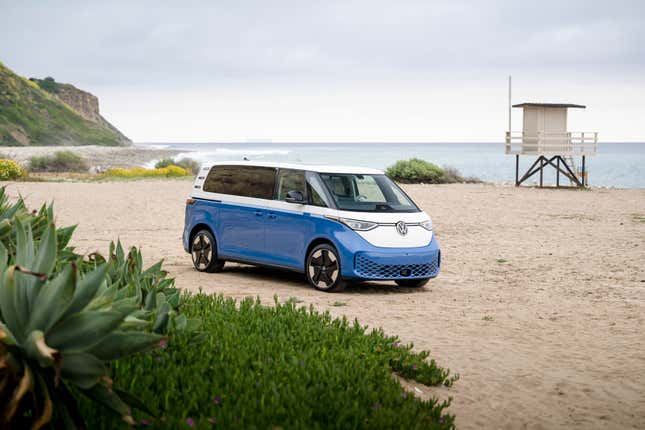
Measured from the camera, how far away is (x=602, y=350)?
9820 mm

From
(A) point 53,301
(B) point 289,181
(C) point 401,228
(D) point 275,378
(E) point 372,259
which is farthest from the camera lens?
(B) point 289,181

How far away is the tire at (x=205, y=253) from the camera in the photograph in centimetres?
1510

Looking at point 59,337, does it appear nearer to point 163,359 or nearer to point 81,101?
point 163,359

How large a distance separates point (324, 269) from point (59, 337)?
8800 mm

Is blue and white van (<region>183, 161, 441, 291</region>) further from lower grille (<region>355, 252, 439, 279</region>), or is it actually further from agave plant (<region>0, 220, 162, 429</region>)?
agave plant (<region>0, 220, 162, 429</region>)

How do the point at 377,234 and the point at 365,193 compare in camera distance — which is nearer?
the point at 377,234

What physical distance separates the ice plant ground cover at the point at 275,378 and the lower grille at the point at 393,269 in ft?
13.2

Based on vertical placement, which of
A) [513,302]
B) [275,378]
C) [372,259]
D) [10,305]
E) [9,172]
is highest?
[9,172]

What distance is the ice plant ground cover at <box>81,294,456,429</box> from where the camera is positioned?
19.5 feet

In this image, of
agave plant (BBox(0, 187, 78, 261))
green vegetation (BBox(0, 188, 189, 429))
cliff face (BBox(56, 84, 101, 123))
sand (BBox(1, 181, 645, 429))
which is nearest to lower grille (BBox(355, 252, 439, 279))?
sand (BBox(1, 181, 645, 429))

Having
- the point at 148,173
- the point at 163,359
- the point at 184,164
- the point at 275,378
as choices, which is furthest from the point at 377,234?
the point at 184,164

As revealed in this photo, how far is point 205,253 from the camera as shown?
15266 millimetres

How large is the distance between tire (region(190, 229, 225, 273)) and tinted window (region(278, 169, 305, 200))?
1695mm

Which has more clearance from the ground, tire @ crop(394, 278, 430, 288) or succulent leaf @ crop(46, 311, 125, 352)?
succulent leaf @ crop(46, 311, 125, 352)
